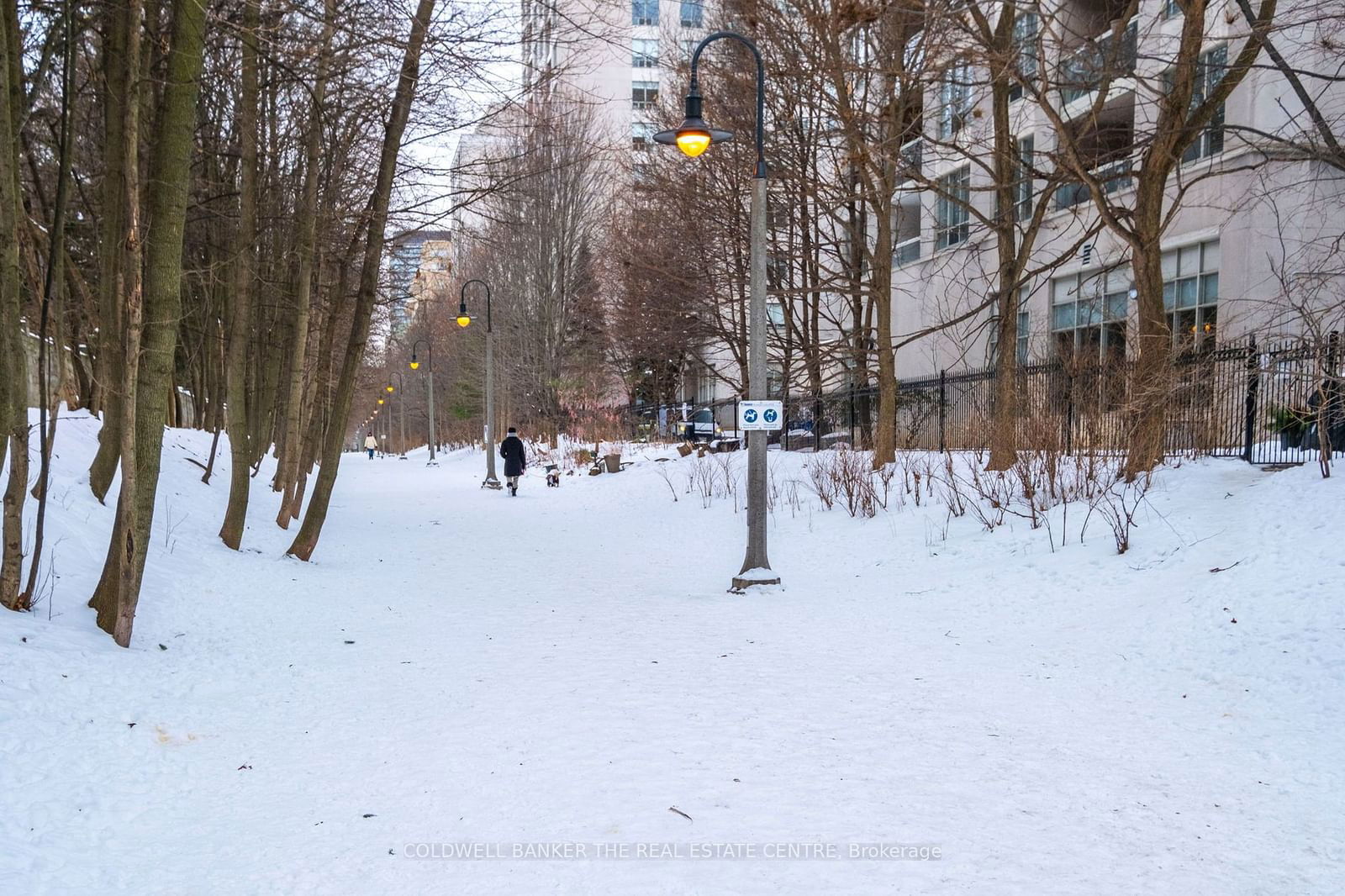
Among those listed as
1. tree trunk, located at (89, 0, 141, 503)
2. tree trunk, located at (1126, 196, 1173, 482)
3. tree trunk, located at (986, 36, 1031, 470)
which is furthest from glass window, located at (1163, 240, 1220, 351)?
tree trunk, located at (89, 0, 141, 503)

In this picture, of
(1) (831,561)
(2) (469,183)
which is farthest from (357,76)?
(1) (831,561)

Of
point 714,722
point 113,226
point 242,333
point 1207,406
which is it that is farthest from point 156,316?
point 1207,406

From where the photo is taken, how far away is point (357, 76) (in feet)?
39.4

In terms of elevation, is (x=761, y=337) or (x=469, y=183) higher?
(x=469, y=183)

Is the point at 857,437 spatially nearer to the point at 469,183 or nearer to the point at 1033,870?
the point at 469,183

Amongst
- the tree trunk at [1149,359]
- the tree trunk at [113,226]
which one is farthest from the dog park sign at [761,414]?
A: the tree trunk at [113,226]

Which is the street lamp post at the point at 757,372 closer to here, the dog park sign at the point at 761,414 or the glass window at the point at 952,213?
the dog park sign at the point at 761,414

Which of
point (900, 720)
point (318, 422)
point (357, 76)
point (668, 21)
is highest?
point (668, 21)

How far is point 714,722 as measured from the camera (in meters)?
5.30

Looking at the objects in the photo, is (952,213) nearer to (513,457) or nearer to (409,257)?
(513,457)

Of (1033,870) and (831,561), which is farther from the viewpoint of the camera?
(831,561)

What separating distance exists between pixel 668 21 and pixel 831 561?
20.5m

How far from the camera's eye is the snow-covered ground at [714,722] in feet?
11.6

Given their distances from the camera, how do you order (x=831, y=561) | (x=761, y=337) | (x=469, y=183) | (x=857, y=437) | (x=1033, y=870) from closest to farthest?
(x=1033, y=870) → (x=761, y=337) → (x=831, y=561) → (x=469, y=183) → (x=857, y=437)
